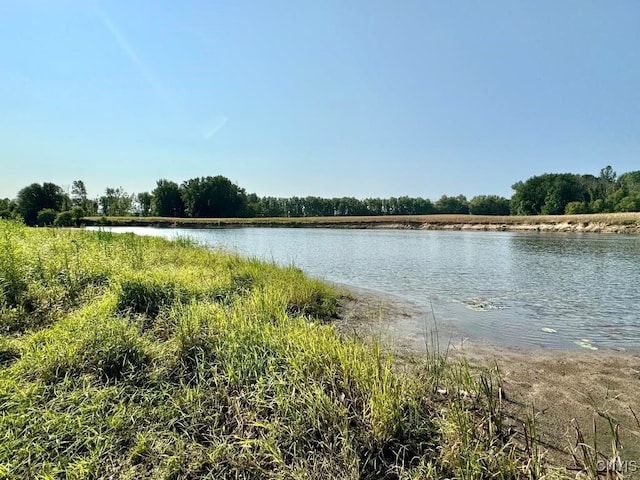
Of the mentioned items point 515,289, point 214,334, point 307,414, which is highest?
point 214,334

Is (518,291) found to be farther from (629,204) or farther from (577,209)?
(629,204)

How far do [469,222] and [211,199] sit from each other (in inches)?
2920

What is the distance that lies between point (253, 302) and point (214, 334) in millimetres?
1560

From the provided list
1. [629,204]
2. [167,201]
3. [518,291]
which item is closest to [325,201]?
[167,201]

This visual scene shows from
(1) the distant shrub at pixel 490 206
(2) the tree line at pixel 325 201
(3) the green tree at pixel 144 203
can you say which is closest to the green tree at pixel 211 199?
(2) the tree line at pixel 325 201

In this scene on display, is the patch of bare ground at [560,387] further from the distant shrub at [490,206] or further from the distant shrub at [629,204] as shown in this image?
the distant shrub at [490,206]

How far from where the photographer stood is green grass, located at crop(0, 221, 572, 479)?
2.66m

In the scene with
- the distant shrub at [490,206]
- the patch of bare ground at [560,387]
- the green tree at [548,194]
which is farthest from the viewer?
the distant shrub at [490,206]

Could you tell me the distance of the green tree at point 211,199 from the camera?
10869 centimetres

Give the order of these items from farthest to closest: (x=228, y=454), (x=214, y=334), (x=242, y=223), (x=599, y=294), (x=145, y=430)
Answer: (x=242, y=223)
(x=599, y=294)
(x=214, y=334)
(x=145, y=430)
(x=228, y=454)

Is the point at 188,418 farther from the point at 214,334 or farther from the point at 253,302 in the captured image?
the point at 253,302

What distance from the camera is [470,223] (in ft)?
209

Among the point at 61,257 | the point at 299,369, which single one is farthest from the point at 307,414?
the point at 61,257

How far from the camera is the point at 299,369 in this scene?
3516 millimetres
